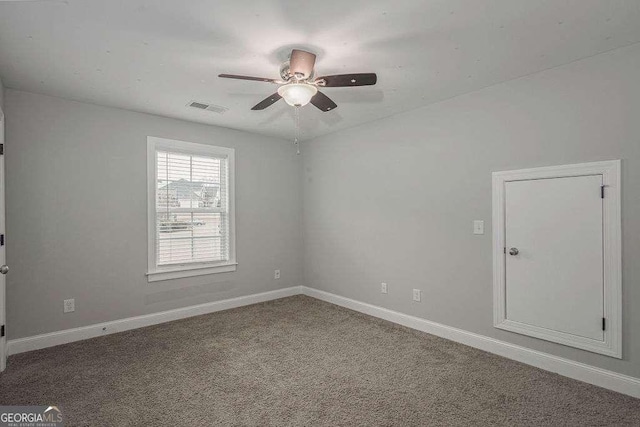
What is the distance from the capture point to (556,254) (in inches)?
106

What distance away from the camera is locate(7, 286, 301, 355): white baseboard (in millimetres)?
3129

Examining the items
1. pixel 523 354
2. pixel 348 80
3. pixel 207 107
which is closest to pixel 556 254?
pixel 523 354

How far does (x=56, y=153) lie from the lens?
329 cm

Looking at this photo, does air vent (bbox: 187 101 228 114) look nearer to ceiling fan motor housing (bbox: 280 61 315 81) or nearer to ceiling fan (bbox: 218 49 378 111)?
ceiling fan (bbox: 218 49 378 111)

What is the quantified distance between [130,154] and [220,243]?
154cm

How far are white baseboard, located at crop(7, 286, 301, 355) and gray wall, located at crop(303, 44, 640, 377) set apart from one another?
1.05m

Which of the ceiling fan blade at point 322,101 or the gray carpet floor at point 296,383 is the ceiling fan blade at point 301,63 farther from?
the gray carpet floor at point 296,383

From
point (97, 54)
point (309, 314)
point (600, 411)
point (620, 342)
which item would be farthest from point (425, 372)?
point (97, 54)

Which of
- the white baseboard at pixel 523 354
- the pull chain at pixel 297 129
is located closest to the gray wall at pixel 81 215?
the pull chain at pixel 297 129

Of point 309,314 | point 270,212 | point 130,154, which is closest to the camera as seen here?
point 130,154

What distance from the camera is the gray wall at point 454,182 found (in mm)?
2404

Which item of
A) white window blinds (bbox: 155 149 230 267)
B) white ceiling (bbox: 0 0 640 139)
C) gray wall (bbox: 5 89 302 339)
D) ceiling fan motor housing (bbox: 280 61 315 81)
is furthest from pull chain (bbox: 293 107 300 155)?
ceiling fan motor housing (bbox: 280 61 315 81)

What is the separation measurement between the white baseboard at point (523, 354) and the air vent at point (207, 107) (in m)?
2.95

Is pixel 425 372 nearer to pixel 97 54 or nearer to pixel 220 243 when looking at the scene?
pixel 220 243
